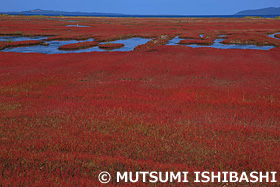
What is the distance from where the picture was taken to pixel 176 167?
560 cm

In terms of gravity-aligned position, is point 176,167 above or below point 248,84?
below

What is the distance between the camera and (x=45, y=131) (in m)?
7.74

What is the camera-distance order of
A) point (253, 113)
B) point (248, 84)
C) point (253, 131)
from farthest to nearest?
1. point (248, 84)
2. point (253, 113)
3. point (253, 131)

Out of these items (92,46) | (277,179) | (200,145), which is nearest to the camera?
(277,179)

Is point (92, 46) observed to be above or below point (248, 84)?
above

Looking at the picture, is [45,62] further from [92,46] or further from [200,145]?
[200,145]

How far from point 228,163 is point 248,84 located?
1063cm

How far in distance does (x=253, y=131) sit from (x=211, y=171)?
3134 mm

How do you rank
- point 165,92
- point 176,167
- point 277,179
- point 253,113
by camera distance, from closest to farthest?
point 277,179, point 176,167, point 253,113, point 165,92

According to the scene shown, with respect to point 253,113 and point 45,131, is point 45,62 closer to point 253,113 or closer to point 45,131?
point 45,131

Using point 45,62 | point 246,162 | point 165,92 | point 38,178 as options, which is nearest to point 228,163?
point 246,162

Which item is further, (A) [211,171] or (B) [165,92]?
(B) [165,92]

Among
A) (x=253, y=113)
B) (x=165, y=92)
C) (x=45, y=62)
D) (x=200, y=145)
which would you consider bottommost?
(x=200, y=145)

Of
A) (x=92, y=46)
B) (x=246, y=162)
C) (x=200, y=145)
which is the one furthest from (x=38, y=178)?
(x=92, y=46)
